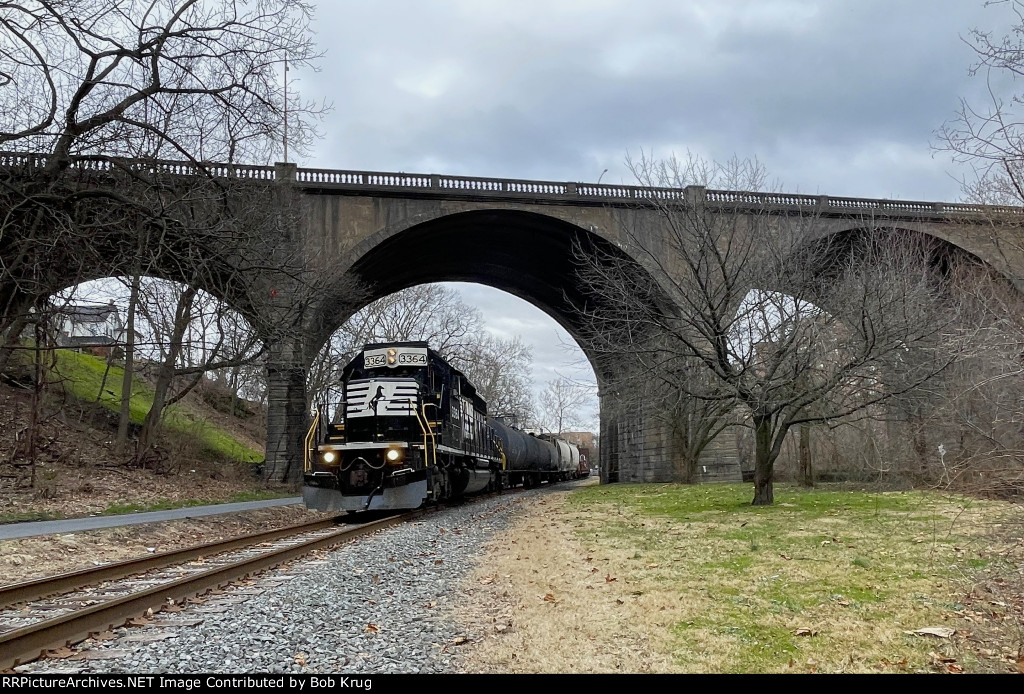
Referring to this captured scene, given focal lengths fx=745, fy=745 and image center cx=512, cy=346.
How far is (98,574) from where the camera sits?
333 inches

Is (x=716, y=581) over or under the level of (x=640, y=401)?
under

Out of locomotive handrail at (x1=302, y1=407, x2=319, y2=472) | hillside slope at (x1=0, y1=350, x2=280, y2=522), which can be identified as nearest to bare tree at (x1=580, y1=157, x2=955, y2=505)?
locomotive handrail at (x1=302, y1=407, x2=319, y2=472)

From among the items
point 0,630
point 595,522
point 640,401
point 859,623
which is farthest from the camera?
point 640,401

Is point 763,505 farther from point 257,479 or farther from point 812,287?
point 257,479

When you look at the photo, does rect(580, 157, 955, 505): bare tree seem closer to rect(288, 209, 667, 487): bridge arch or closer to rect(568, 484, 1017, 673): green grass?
rect(568, 484, 1017, 673): green grass

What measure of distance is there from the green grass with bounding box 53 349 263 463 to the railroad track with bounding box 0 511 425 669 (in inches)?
853

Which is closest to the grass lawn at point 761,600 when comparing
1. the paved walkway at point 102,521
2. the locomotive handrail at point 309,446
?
the locomotive handrail at point 309,446

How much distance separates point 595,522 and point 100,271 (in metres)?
12.6

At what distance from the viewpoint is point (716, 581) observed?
7355 millimetres

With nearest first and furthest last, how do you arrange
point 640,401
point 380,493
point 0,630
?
1. point 0,630
2. point 380,493
3. point 640,401

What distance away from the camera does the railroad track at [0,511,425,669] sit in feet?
17.8

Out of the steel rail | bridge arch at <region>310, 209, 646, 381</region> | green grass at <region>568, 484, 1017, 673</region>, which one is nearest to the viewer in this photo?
green grass at <region>568, 484, 1017, 673</region>

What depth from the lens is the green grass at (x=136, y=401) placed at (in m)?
31.5

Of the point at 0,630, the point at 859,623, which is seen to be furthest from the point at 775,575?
the point at 0,630
